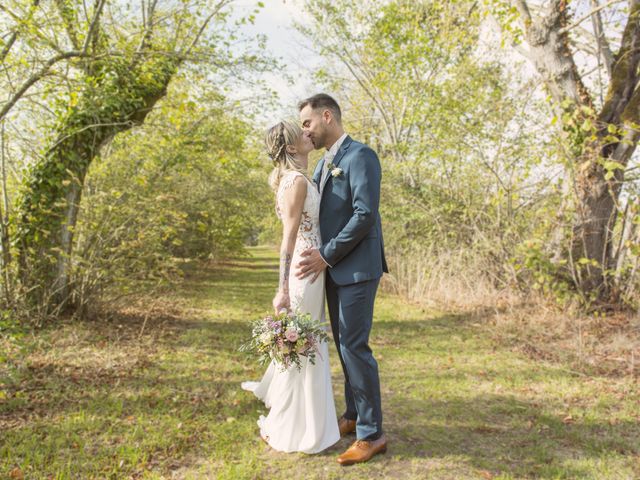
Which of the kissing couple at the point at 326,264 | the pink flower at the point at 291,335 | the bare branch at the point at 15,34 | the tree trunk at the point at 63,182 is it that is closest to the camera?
the pink flower at the point at 291,335

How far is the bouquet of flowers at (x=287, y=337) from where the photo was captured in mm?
2859

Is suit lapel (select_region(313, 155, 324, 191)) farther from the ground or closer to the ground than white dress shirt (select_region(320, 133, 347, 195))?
closer to the ground

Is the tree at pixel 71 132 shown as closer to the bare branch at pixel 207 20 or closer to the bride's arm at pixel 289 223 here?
the bare branch at pixel 207 20

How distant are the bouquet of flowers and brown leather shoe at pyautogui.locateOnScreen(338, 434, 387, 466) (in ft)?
2.23

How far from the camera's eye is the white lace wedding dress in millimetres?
3148

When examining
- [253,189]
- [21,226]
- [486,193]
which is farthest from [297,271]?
[253,189]

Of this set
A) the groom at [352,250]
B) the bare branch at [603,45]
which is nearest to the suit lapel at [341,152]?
the groom at [352,250]

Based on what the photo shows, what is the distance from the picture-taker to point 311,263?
3027 millimetres

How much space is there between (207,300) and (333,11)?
33.2 ft

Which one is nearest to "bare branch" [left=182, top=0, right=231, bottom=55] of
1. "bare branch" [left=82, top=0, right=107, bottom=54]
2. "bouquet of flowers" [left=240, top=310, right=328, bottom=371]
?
"bare branch" [left=82, top=0, right=107, bottom=54]

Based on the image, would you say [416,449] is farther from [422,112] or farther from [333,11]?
[333,11]

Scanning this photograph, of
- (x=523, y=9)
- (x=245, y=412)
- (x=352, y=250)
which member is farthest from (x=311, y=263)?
(x=523, y=9)

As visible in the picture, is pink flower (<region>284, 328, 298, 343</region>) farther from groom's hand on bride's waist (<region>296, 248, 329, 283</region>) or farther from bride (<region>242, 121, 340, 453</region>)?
groom's hand on bride's waist (<region>296, 248, 329, 283</region>)

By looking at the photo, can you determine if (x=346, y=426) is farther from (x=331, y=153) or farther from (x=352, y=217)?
(x=331, y=153)
